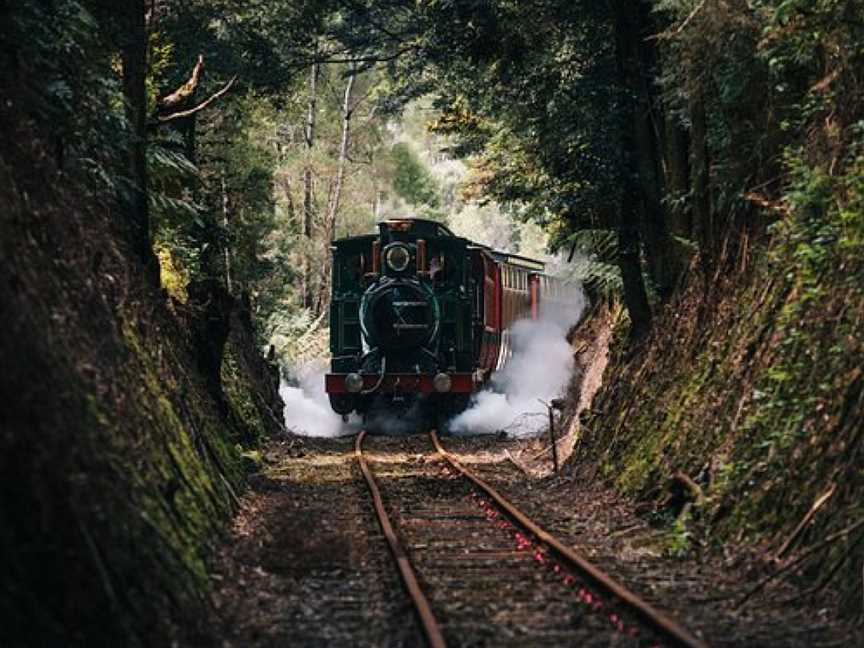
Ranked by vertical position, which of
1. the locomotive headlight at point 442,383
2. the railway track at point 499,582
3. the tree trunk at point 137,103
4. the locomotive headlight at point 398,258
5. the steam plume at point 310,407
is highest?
the tree trunk at point 137,103

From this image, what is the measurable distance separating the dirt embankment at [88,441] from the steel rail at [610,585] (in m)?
2.72

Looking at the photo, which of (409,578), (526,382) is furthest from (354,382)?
(409,578)

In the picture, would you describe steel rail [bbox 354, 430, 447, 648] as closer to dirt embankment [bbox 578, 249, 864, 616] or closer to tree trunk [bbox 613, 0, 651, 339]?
dirt embankment [bbox 578, 249, 864, 616]

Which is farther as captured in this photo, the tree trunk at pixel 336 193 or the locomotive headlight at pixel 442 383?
the tree trunk at pixel 336 193

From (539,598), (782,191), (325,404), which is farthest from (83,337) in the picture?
(325,404)

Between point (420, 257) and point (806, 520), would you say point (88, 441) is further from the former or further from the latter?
point (420, 257)

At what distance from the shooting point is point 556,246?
2366cm

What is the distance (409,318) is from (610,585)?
14.7 meters

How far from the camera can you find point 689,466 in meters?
12.1

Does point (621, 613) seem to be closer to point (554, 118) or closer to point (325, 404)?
point (554, 118)

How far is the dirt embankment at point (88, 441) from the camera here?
19.5ft

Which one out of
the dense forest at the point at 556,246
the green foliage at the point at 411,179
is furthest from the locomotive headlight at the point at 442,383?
the green foliage at the point at 411,179

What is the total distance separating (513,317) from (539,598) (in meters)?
20.2

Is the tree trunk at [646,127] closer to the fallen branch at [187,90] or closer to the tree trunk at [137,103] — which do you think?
the fallen branch at [187,90]
